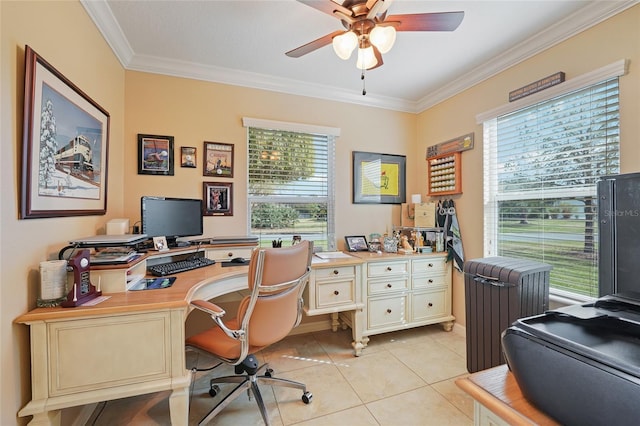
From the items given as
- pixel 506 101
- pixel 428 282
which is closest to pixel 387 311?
pixel 428 282

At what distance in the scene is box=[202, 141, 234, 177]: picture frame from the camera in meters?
2.49

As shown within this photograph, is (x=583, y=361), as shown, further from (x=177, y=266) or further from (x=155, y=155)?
(x=155, y=155)

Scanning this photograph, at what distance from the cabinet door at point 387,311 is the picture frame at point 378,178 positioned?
1099 millimetres

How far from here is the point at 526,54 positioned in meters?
2.13

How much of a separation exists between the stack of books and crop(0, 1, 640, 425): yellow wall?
171 mm

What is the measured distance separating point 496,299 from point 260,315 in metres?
1.52

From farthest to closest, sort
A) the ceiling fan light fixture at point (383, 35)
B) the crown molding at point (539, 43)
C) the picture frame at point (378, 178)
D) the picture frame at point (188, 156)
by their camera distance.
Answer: the picture frame at point (378, 178)
the picture frame at point (188, 156)
the crown molding at point (539, 43)
the ceiling fan light fixture at point (383, 35)

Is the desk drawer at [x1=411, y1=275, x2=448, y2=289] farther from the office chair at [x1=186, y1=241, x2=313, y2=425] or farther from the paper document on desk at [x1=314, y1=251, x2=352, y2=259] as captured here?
the office chair at [x1=186, y1=241, x2=313, y2=425]

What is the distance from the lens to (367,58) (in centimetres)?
169

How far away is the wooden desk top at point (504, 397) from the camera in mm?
622

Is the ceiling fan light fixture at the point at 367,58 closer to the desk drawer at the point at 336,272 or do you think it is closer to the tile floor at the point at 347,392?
the desk drawer at the point at 336,272

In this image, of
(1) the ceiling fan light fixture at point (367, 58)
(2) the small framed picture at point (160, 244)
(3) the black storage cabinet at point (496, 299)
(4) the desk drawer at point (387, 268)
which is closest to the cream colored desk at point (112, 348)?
(2) the small framed picture at point (160, 244)

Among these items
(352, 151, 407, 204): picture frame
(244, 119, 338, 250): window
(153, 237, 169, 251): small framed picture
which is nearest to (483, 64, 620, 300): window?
(352, 151, 407, 204): picture frame

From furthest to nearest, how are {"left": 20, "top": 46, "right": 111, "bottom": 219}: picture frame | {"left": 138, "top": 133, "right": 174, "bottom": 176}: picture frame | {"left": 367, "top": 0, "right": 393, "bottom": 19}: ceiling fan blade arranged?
{"left": 138, "top": 133, "right": 174, "bottom": 176}: picture frame
{"left": 367, "top": 0, "right": 393, "bottom": 19}: ceiling fan blade
{"left": 20, "top": 46, "right": 111, "bottom": 219}: picture frame
